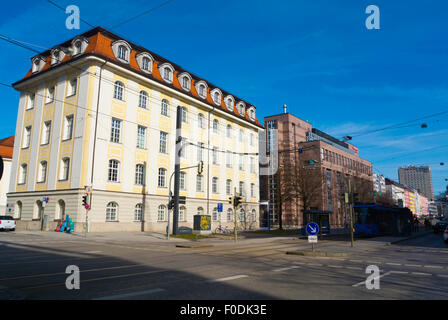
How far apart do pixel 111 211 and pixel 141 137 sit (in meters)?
8.00

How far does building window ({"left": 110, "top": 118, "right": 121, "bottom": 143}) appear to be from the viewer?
3047 centimetres

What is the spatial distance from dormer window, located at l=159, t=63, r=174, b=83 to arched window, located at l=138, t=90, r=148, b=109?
345 centimetres

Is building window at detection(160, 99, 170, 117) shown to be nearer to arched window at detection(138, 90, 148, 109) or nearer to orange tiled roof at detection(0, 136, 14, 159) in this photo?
arched window at detection(138, 90, 148, 109)

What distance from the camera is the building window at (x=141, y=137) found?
3284cm

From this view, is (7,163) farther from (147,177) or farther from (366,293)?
(366,293)

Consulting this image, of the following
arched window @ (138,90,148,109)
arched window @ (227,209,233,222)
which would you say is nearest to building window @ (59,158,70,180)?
arched window @ (138,90,148,109)

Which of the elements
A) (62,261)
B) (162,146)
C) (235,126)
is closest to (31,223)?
(162,146)

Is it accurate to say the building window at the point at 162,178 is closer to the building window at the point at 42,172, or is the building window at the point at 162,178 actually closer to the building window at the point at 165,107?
the building window at the point at 165,107

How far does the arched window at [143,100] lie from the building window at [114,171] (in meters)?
6.42

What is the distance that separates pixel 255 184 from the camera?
1950 inches

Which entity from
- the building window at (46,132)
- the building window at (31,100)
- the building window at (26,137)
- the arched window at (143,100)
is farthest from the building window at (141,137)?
the building window at (31,100)

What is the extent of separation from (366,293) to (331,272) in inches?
117

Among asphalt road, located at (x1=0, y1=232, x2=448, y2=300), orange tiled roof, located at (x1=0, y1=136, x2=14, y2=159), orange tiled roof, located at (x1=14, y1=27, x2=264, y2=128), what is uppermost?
orange tiled roof, located at (x1=14, y1=27, x2=264, y2=128)

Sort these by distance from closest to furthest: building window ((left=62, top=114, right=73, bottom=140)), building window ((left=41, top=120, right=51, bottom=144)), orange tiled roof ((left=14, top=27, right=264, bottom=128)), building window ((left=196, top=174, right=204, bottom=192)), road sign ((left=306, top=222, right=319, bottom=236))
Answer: road sign ((left=306, top=222, right=319, bottom=236)), orange tiled roof ((left=14, top=27, right=264, bottom=128)), building window ((left=62, top=114, right=73, bottom=140)), building window ((left=41, top=120, right=51, bottom=144)), building window ((left=196, top=174, right=204, bottom=192))
